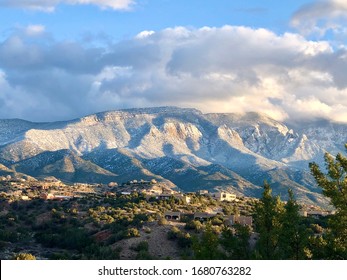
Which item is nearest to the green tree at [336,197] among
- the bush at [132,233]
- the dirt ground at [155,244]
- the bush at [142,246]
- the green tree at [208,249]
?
the green tree at [208,249]

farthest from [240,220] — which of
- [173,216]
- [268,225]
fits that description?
[268,225]

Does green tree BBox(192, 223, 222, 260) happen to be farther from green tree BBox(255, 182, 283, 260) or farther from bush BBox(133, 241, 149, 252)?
bush BBox(133, 241, 149, 252)

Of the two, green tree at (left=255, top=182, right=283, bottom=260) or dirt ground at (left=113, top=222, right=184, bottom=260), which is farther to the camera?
dirt ground at (left=113, top=222, right=184, bottom=260)

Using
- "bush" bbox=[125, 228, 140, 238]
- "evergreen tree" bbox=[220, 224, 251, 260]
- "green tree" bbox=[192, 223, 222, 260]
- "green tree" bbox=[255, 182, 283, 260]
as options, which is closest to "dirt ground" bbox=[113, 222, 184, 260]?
"bush" bbox=[125, 228, 140, 238]

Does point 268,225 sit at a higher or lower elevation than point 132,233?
higher

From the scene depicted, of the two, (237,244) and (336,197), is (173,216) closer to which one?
(237,244)

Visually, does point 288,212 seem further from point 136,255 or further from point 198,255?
point 136,255
